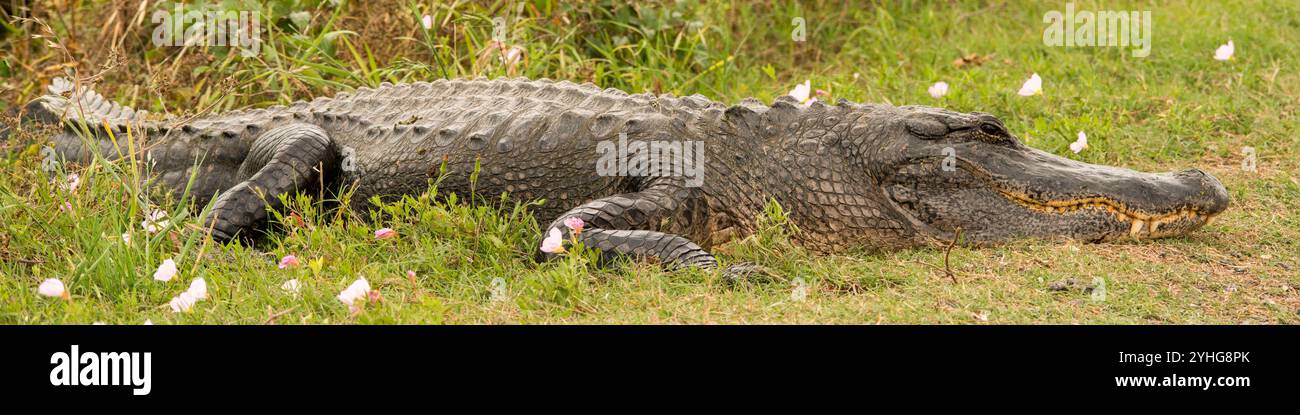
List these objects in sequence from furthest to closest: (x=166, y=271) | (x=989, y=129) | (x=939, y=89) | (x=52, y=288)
Result: 1. (x=939, y=89)
2. (x=989, y=129)
3. (x=166, y=271)
4. (x=52, y=288)

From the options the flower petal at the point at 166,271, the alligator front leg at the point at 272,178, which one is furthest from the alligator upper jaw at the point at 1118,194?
the flower petal at the point at 166,271

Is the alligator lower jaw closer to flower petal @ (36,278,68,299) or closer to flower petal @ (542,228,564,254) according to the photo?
flower petal @ (542,228,564,254)

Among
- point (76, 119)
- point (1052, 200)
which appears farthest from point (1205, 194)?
point (76, 119)

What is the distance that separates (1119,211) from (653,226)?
67.0 inches

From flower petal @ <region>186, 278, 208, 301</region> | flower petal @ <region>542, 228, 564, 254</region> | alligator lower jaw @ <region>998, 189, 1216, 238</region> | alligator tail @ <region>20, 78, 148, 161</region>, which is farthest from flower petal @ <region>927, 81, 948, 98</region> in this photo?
flower petal @ <region>186, 278, 208, 301</region>

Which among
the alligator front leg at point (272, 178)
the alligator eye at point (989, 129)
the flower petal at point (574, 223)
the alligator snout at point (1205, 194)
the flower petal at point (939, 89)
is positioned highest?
the alligator eye at point (989, 129)

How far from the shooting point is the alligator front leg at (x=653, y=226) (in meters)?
4.18

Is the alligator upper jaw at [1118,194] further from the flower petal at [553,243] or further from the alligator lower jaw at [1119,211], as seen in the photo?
the flower petal at [553,243]

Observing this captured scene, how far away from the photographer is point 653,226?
4488 millimetres

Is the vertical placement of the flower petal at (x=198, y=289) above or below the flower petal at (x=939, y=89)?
below

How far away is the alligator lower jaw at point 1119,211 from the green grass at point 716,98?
0.08 metres

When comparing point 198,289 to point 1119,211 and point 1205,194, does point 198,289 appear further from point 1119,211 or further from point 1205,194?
point 1205,194

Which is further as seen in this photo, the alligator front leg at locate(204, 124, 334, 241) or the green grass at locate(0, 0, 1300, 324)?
the alligator front leg at locate(204, 124, 334, 241)

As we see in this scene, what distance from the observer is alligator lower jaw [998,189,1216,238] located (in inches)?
176
